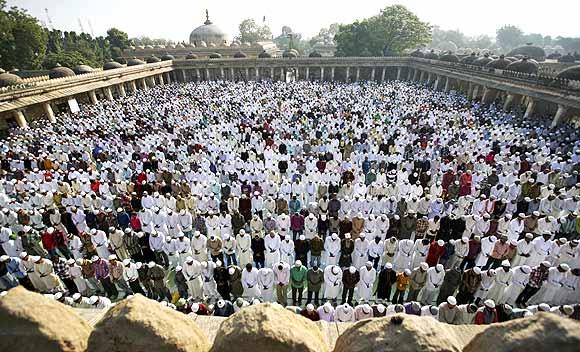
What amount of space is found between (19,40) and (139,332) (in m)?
38.7

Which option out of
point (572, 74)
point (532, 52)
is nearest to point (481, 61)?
point (572, 74)

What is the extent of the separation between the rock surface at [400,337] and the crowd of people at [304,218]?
8.73 ft

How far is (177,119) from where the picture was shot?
726 inches

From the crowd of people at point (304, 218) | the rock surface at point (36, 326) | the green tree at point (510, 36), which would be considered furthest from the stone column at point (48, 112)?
the green tree at point (510, 36)

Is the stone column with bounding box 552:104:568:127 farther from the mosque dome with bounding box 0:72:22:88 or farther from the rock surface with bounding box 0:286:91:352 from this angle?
the mosque dome with bounding box 0:72:22:88

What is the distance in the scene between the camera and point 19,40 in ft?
97.0

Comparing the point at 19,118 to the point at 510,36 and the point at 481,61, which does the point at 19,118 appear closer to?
the point at 481,61

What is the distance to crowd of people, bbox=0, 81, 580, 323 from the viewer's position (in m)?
5.95

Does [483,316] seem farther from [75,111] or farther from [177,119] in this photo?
[75,111]

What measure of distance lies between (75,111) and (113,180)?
1590 centimetres

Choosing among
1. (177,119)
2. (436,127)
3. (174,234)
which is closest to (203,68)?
(177,119)

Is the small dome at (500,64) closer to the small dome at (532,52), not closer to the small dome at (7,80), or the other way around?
the small dome at (532,52)

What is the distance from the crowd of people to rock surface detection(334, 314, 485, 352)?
8.73 ft

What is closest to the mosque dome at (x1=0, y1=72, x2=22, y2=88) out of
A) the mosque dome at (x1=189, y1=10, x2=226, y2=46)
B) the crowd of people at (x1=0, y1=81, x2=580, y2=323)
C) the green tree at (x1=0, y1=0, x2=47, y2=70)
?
Result: the crowd of people at (x1=0, y1=81, x2=580, y2=323)
